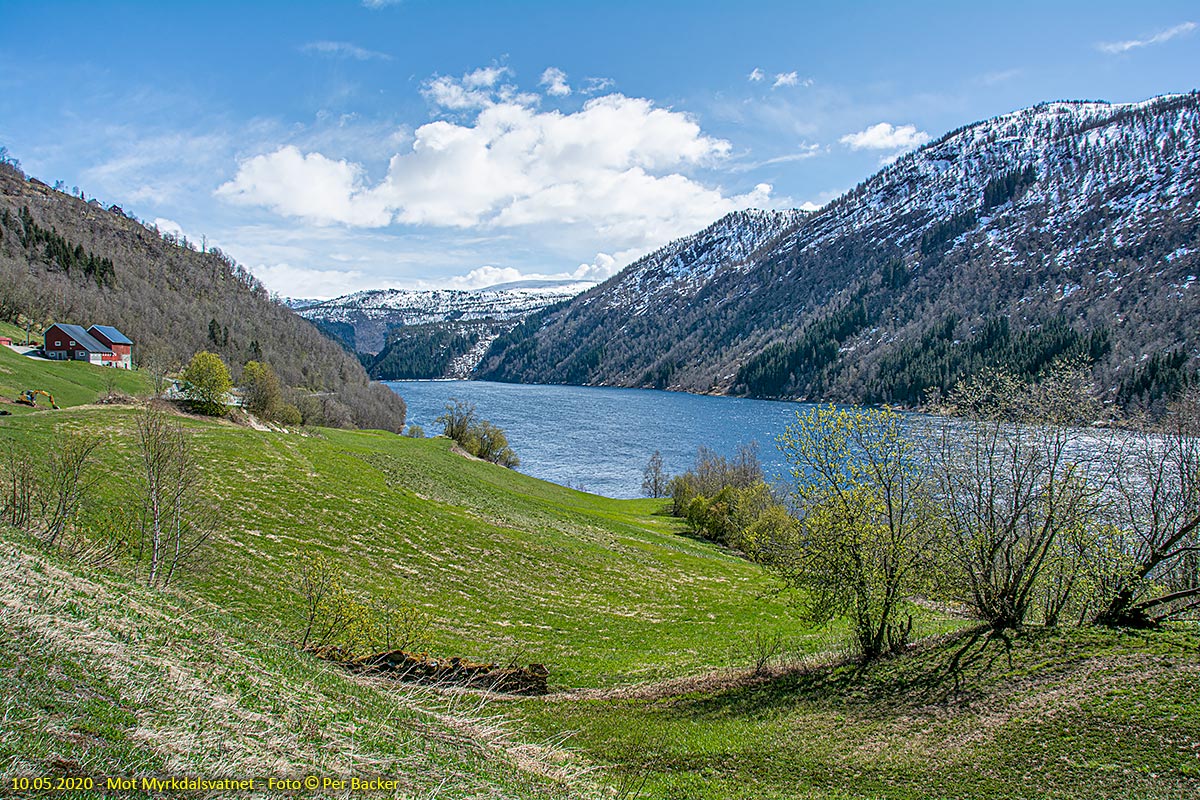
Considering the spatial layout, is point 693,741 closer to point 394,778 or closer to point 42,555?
point 394,778

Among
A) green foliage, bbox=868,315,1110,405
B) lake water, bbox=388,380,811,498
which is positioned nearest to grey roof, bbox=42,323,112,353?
lake water, bbox=388,380,811,498

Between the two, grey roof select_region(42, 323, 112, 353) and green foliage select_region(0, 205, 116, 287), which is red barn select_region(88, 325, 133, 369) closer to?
grey roof select_region(42, 323, 112, 353)

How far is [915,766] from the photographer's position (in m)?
12.6

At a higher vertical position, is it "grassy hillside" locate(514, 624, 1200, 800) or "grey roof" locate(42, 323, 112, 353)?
"grey roof" locate(42, 323, 112, 353)

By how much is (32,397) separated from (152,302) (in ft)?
366

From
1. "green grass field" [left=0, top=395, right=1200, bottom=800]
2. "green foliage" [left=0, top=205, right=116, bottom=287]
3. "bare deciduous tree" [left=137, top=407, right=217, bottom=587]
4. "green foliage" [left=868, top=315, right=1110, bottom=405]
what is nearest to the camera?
"green grass field" [left=0, top=395, right=1200, bottom=800]

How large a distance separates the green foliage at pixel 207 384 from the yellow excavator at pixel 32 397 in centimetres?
935

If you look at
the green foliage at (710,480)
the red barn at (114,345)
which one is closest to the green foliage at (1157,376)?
the green foliage at (710,480)

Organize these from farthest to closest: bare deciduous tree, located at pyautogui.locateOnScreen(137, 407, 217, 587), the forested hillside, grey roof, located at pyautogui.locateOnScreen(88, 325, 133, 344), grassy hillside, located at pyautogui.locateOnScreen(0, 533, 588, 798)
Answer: the forested hillside < grey roof, located at pyautogui.locateOnScreen(88, 325, 133, 344) < bare deciduous tree, located at pyautogui.locateOnScreen(137, 407, 217, 587) < grassy hillside, located at pyautogui.locateOnScreen(0, 533, 588, 798)

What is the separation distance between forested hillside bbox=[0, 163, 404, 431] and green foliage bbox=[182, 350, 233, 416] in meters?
32.4

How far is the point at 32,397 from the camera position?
45.6 metres

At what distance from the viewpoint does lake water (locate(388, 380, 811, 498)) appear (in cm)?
9238

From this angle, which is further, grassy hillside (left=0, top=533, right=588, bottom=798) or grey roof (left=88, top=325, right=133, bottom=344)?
grey roof (left=88, top=325, right=133, bottom=344)

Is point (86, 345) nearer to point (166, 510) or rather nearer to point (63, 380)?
point (63, 380)
